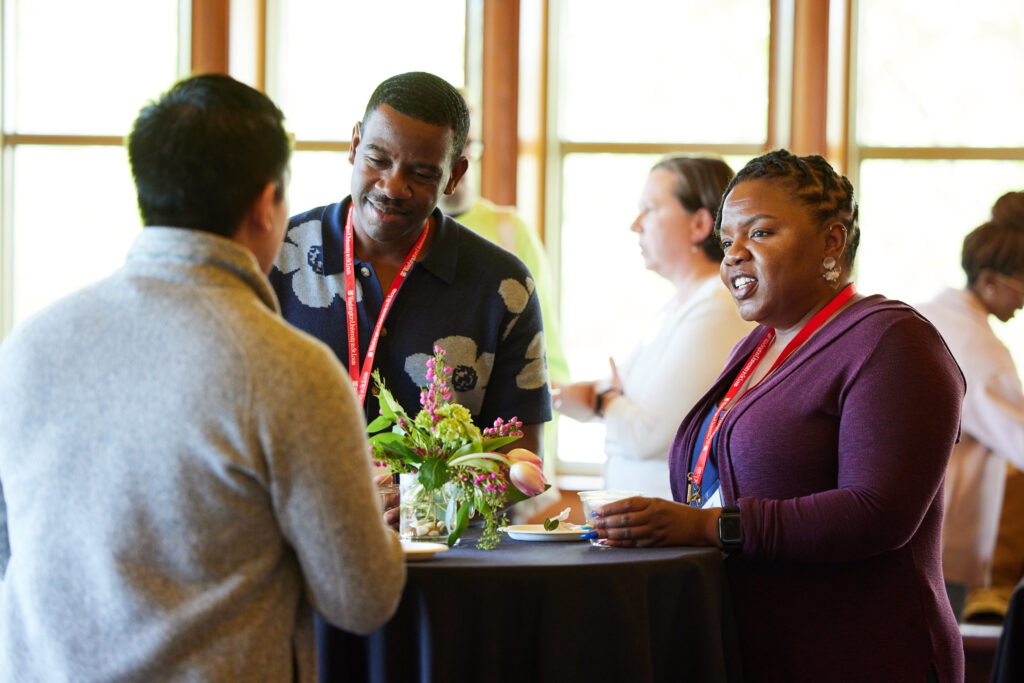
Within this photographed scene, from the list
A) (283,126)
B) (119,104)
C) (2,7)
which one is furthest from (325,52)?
(283,126)

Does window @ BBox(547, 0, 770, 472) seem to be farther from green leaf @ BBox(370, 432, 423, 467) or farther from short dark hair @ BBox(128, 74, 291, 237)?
short dark hair @ BBox(128, 74, 291, 237)

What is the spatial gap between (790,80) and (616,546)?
3.72m

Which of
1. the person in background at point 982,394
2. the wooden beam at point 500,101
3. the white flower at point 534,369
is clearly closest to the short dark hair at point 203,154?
the white flower at point 534,369

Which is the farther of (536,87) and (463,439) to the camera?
(536,87)

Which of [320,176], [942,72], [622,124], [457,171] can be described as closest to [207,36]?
[320,176]

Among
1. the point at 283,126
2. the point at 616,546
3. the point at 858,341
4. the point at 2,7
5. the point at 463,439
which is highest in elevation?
the point at 2,7

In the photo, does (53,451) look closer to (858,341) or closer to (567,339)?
(858,341)

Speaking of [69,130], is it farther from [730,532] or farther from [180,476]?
[180,476]

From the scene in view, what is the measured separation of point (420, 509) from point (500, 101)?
134 inches

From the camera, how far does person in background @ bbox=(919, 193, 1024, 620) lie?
11.2 ft

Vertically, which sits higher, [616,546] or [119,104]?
[119,104]

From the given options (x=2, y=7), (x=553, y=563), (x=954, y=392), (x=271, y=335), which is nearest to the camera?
(x=271, y=335)

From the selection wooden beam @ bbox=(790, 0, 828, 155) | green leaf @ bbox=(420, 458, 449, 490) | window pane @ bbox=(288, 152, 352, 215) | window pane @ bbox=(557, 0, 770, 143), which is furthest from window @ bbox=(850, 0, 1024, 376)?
green leaf @ bbox=(420, 458, 449, 490)

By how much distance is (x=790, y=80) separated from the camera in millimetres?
5117
